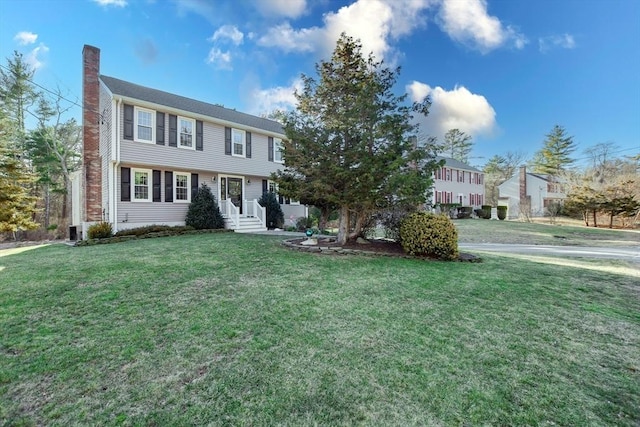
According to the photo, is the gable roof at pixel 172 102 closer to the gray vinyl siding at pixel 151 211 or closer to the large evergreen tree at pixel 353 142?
the gray vinyl siding at pixel 151 211

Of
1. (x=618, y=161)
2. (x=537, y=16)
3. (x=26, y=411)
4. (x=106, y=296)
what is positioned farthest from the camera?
(x=618, y=161)

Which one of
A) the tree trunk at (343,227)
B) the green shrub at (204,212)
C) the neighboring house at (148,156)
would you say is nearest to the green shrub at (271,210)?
the neighboring house at (148,156)

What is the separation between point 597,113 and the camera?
22.7 metres

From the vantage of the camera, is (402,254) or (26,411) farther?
(402,254)

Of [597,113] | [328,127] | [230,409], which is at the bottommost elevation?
[230,409]

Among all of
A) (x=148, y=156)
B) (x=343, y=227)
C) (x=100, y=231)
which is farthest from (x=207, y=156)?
(x=343, y=227)

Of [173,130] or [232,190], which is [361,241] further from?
[173,130]

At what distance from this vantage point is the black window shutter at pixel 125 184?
13.0 meters

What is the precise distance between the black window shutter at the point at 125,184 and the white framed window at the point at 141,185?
15 cm

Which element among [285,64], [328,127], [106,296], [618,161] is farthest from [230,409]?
[618,161]

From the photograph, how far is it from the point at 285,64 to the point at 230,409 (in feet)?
53.7

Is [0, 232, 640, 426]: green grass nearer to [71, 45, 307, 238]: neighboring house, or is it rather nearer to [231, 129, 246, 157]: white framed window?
[71, 45, 307, 238]: neighboring house

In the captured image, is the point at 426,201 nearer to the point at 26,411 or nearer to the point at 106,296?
the point at 106,296

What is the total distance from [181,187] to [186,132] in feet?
8.69
